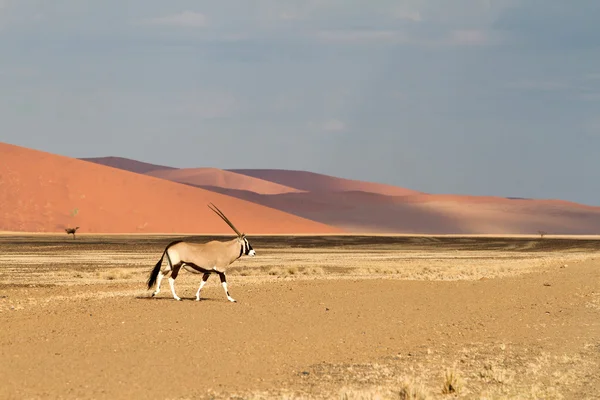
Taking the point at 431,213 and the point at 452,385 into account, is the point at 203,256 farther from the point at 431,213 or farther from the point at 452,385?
the point at 431,213

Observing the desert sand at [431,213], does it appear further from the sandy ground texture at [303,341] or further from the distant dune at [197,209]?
the sandy ground texture at [303,341]

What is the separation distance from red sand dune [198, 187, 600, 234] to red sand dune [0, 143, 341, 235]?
27302 millimetres

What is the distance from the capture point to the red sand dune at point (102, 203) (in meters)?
99.3

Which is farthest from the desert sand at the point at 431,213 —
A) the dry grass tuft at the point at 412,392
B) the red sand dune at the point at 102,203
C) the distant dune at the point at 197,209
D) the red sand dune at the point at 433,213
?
the dry grass tuft at the point at 412,392

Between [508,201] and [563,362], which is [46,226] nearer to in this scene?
[563,362]

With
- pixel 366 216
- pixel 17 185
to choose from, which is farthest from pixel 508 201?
pixel 17 185

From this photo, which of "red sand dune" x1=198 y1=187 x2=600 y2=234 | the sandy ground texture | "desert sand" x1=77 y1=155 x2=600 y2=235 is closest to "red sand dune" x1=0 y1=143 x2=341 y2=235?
"desert sand" x1=77 y1=155 x2=600 y2=235

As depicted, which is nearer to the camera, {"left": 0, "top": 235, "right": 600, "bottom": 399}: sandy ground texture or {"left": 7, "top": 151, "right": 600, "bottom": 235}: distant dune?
{"left": 0, "top": 235, "right": 600, "bottom": 399}: sandy ground texture

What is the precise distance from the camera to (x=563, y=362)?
12703 millimetres

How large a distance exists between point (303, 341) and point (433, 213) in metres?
145

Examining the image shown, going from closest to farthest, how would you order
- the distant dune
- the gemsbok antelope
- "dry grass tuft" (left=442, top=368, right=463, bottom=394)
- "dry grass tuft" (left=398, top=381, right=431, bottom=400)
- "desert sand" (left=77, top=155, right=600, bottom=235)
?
1. "dry grass tuft" (left=398, top=381, right=431, bottom=400)
2. "dry grass tuft" (left=442, top=368, right=463, bottom=394)
3. the gemsbok antelope
4. the distant dune
5. "desert sand" (left=77, top=155, right=600, bottom=235)

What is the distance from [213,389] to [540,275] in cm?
2123

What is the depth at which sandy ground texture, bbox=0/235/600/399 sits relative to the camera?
10852 millimetres

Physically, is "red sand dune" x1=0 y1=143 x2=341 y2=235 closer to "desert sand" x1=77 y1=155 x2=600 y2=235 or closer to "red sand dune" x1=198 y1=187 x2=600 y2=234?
"desert sand" x1=77 y1=155 x2=600 y2=235
